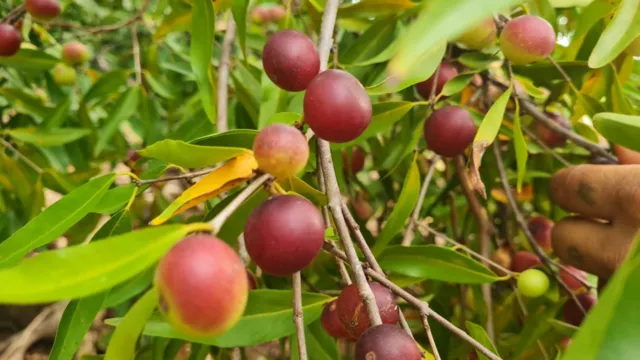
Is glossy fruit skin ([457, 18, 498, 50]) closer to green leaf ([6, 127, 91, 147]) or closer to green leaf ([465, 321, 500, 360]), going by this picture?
green leaf ([465, 321, 500, 360])

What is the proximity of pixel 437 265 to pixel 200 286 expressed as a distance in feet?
1.65

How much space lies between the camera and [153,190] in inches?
49.7

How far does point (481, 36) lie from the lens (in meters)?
0.92

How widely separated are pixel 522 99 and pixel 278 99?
1.42 ft

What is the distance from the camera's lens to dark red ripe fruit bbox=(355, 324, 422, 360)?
1.40 ft

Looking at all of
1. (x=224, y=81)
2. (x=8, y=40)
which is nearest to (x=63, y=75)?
(x=8, y=40)

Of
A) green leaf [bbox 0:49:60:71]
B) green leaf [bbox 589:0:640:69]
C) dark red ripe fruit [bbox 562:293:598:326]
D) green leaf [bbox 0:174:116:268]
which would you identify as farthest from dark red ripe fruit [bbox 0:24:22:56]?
dark red ripe fruit [bbox 562:293:598:326]

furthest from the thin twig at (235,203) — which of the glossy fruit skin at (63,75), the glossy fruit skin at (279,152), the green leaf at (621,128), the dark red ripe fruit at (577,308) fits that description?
the glossy fruit skin at (63,75)

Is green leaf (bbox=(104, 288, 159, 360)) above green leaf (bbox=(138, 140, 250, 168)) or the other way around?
the other way around

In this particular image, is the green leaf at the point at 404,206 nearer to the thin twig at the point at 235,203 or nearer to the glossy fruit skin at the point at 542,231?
the thin twig at the point at 235,203

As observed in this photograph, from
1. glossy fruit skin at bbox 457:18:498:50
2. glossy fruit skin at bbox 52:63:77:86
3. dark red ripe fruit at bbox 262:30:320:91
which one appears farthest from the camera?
glossy fruit skin at bbox 52:63:77:86

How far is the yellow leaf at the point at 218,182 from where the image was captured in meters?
0.50

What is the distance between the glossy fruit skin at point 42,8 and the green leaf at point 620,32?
111 cm

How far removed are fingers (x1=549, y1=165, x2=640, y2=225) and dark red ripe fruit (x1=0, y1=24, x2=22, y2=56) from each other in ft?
3.40
